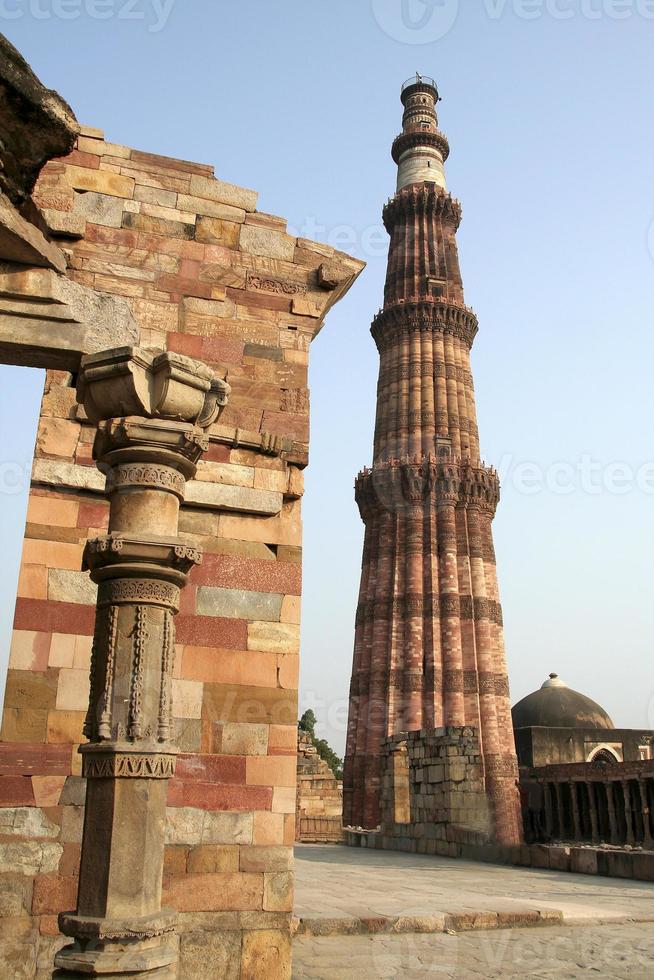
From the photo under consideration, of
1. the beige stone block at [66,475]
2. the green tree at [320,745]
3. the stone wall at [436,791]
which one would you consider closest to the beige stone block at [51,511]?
the beige stone block at [66,475]

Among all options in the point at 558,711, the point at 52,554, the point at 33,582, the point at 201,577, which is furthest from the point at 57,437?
the point at 558,711

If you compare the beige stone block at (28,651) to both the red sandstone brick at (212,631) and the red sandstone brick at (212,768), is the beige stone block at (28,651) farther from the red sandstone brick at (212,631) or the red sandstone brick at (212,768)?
the red sandstone brick at (212,768)

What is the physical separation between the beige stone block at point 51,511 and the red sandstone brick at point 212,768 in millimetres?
1712

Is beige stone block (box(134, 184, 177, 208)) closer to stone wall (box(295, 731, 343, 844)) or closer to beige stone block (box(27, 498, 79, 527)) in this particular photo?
beige stone block (box(27, 498, 79, 527))

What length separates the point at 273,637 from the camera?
19.3ft

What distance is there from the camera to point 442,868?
13.2 meters

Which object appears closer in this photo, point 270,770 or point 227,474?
point 270,770

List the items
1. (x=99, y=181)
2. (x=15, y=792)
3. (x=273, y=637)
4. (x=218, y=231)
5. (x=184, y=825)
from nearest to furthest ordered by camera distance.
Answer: (x=15, y=792)
(x=184, y=825)
(x=273, y=637)
(x=99, y=181)
(x=218, y=231)

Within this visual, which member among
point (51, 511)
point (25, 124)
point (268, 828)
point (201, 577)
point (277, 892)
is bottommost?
point (277, 892)

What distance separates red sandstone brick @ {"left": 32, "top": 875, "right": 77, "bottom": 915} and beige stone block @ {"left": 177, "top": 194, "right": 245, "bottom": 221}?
449 cm

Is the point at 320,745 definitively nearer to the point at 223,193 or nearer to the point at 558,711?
the point at 558,711

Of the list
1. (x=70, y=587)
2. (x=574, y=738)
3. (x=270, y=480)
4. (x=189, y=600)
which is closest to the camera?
(x=70, y=587)

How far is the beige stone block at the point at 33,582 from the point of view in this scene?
5.46 metres

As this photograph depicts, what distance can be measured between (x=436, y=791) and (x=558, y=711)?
17122mm
